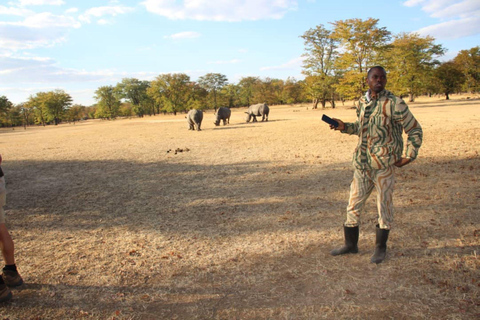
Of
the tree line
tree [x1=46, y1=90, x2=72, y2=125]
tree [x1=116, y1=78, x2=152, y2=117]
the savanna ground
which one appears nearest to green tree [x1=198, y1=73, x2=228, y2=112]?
the tree line

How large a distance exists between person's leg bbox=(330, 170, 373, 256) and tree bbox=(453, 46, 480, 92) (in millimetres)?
67900

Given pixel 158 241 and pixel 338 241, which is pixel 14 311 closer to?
pixel 158 241

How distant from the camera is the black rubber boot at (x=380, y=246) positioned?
342cm

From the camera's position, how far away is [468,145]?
10102mm

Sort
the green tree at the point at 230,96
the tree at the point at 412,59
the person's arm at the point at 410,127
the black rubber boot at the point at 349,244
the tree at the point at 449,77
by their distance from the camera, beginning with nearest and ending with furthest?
1. the person's arm at the point at 410,127
2. the black rubber boot at the point at 349,244
3. the tree at the point at 412,59
4. the tree at the point at 449,77
5. the green tree at the point at 230,96

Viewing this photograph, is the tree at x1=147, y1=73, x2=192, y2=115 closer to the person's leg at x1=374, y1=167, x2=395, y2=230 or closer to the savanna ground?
the savanna ground

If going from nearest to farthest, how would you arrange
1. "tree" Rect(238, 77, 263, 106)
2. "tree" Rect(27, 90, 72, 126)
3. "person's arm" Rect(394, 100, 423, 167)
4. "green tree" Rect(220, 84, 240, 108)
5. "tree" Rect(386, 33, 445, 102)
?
1. "person's arm" Rect(394, 100, 423, 167)
2. "tree" Rect(386, 33, 445, 102)
3. "tree" Rect(27, 90, 72, 126)
4. "green tree" Rect(220, 84, 240, 108)
5. "tree" Rect(238, 77, 263, 106)

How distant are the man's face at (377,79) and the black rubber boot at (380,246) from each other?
1.66 m

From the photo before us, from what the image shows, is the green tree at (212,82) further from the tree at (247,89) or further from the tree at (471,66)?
the tree at (471,66)

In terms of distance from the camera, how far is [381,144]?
323 centimetres

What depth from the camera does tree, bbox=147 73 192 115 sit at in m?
74.0

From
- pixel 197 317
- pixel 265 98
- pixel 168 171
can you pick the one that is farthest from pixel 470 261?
pixel 265 98

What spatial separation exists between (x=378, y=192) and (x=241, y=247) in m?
1.97

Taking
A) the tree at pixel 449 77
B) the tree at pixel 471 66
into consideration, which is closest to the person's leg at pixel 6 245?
the tree at pixel 449 77
